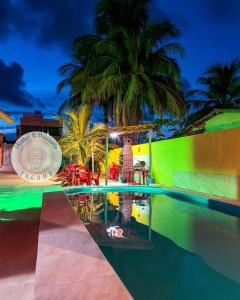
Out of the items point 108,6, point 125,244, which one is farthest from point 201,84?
point 125,244

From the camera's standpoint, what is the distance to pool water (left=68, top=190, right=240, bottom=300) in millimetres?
2752

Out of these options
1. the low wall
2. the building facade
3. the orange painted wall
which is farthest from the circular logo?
the building facade

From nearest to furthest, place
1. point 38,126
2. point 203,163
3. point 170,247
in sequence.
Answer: point 170,247 → point 203,163 → point 38,126

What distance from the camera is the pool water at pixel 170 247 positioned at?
275 cm

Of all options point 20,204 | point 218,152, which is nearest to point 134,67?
point 218,152

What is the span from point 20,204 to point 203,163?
17.1ft

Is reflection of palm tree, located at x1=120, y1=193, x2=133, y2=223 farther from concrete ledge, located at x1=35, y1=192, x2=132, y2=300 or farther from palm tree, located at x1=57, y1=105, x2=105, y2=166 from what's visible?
palm tree, located at x1=57, y1=105, x2=105, y2=166

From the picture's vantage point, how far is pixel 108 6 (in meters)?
13.5

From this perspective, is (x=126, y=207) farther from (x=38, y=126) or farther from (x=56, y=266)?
(x=38, y=126)

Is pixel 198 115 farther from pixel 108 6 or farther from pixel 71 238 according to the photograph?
pixel 71 238

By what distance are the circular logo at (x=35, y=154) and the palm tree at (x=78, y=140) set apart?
381cm

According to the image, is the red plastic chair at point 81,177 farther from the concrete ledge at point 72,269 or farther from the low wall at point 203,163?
the concrete ledge at point 72,269

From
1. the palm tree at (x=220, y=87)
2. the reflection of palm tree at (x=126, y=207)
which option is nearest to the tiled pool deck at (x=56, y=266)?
the reflection of palm tree at (x=126, y=207)

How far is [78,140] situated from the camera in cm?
1379
